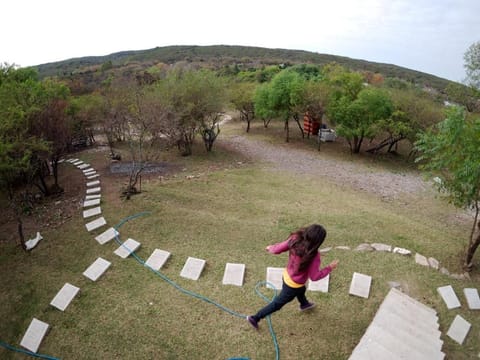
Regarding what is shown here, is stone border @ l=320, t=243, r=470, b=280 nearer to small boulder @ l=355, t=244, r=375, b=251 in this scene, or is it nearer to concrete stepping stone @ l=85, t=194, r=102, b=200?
small boulder @ l=355, t=244, r=375, b=251

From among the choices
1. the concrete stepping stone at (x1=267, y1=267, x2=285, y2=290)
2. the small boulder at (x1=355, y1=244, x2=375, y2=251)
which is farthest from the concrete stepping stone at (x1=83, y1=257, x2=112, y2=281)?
the small boulder at (x1=355, y1=244, x2=375, y2=251)

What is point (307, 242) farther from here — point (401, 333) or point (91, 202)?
point (91, 202)

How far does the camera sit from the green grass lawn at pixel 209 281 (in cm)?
331

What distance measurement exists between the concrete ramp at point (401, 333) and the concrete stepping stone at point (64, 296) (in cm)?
392

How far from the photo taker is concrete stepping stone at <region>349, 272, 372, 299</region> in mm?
3830

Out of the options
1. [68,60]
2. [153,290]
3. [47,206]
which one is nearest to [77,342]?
[153,290]

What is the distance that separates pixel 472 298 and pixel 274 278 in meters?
2.78

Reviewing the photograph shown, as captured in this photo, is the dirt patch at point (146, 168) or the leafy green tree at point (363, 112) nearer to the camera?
the dirt patch at point (146, 168)

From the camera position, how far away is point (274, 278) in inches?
166

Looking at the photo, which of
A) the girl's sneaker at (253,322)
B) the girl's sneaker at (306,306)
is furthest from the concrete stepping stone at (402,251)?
the girl's sneaker at (253,322)

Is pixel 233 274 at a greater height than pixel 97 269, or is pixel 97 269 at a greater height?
pixel 233 274

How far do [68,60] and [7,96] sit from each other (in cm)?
6940

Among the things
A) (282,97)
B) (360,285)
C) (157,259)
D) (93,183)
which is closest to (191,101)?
(93,183)

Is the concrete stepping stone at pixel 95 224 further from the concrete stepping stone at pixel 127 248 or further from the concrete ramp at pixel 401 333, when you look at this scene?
the concrete ramp at pixel 401 333
